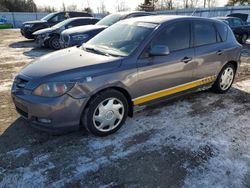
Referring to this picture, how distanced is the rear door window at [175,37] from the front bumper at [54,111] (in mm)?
1594

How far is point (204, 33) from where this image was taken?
460cm

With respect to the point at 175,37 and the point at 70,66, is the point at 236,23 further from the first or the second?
the point at 70,66

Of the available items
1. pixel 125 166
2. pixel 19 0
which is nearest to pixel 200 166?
pixel 125 166

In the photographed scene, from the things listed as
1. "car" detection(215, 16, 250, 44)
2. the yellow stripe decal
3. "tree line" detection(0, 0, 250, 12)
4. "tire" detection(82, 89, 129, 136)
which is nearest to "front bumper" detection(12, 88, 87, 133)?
"tire" detection(82, 89, 129, 136)

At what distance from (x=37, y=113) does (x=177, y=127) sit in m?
2.10

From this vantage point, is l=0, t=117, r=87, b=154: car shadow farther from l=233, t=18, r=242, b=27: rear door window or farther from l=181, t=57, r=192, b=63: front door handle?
l=233, t=18, r=242, b=27: rear door window

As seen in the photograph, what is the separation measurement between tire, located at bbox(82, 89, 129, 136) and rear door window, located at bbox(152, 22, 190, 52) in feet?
3.52

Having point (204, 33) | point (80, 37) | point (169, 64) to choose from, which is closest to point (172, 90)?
point (169, 64)

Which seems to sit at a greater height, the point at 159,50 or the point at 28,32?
the point at 159,50

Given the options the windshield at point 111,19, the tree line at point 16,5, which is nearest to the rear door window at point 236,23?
the windshield at point 111,19

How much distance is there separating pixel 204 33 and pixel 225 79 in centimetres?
126

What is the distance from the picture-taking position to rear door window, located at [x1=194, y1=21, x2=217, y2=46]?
4418mm

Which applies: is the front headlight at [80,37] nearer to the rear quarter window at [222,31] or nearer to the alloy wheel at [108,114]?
the rear quarter window at [222,31]

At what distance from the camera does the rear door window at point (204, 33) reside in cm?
442
